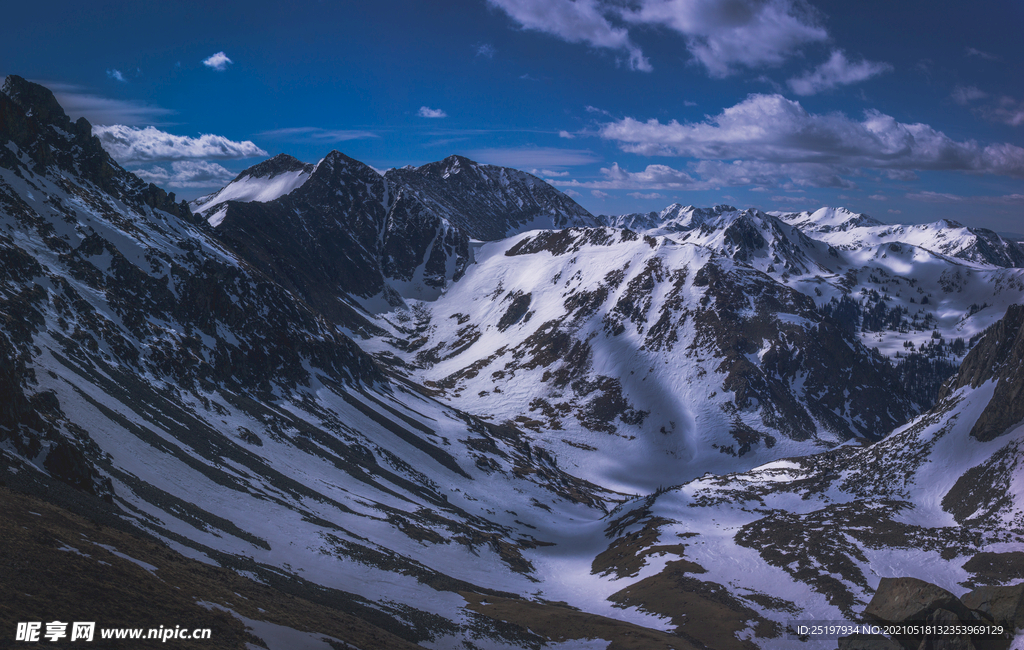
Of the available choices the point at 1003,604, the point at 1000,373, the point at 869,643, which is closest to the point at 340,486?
the point at 869,643

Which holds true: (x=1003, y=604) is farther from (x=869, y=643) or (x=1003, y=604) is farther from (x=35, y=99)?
(x=35, y=99)

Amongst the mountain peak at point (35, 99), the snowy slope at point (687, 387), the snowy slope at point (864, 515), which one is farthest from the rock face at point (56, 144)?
the snowy slope at point (864, 515)

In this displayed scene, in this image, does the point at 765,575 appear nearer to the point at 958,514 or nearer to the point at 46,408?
the point at 958,514

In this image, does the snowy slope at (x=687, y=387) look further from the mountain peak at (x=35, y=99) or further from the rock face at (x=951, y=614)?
the mountain peak at (x=35, y=99)

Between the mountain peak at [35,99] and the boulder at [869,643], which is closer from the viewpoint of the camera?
the boulder at [869,643]

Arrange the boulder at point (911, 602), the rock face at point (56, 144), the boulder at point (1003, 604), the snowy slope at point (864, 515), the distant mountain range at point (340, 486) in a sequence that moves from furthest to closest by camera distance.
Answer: the rock face at point (56, 144) → the snowy slope at point (864, 515) → the distant mountain range at point (340, 486) → the boulder at point (911, 602) → the boulder at point (1003, 604)

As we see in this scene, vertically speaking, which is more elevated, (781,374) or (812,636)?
(781,374)

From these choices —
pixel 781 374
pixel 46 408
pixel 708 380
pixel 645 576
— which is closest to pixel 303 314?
pixel 46 408

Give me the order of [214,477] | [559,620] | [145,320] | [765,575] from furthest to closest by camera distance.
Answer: [145,320]
[765,575]
[214,477]
[559,620]

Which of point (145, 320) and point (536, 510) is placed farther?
point (536, 510)
